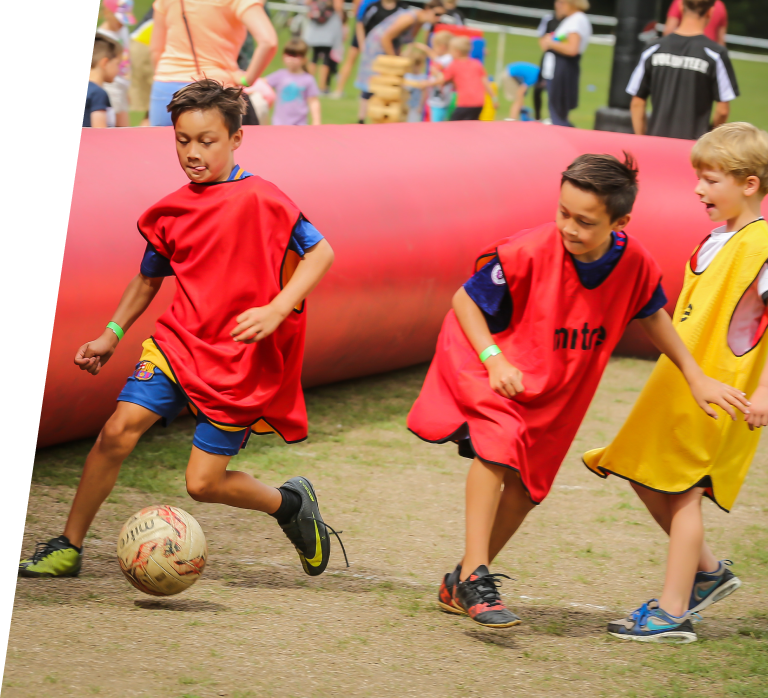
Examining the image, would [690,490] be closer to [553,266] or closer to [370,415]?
[553,266]

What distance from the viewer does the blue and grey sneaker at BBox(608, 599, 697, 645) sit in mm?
3391

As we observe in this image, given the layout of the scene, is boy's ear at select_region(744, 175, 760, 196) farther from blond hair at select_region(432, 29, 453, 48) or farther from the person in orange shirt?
blond hair at select_region(432, 29, 453, 48)

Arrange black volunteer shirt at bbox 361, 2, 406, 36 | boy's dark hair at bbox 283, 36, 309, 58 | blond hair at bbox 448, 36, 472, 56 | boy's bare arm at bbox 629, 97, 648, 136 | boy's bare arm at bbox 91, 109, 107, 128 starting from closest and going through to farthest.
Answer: boy's bare arm at bbox 91, 109, 107, 128
boy's bare arm at bbox 629, 97, 648, 136
boy's dark hair at bbox 283, 36, 309, 58
blond hair at bbox 448, 36, 472, 56
black volunteer shirt at bbox 361, 2, 406, 36

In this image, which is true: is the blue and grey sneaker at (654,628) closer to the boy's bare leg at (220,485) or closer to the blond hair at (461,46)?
the boy's bare leg at (220,485)

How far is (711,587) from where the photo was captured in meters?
3.63

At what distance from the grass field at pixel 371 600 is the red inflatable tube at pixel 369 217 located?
1.97 ft

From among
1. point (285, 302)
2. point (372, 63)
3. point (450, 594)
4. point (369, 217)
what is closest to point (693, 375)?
point (450, 594)

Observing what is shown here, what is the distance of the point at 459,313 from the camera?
333 cm

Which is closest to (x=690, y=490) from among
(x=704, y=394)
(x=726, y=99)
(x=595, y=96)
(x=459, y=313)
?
(x=704, y=394)

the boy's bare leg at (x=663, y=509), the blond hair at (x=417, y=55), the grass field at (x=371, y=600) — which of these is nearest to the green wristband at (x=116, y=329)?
the grass field at (x=371, y=600)

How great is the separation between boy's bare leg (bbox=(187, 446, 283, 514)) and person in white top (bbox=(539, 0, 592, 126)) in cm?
1003

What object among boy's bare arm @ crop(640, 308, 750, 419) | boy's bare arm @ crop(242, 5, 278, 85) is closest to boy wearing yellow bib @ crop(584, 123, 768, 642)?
boy's bare arm @ crop(640, 308, 750, 419)

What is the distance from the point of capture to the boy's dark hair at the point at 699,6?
26.7 feet

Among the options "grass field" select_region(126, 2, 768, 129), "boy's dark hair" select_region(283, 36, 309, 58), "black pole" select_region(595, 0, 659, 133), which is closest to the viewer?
"boy's dark hair" select_region(283, 36, 309, 58)
